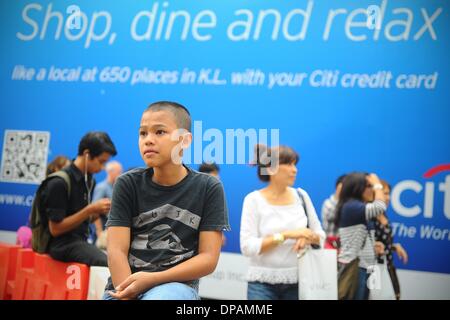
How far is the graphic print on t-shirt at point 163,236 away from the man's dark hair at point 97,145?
1.51 m

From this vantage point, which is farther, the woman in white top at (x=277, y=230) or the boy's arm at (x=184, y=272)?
the woman in white top at (x=277, y=230)

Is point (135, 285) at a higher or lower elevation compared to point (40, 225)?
lower

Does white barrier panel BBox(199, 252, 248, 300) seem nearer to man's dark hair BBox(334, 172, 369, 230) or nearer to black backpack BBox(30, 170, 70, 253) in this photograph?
man's dark hair BBox(334, 172, 369, 230)

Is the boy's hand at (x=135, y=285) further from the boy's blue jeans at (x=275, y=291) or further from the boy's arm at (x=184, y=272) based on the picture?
the boy's blue jeans at (x=275, y=291)

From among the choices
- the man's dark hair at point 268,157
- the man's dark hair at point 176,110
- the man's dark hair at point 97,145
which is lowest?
the man's dark hair at point 176,110

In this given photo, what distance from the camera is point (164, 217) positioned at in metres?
1.93

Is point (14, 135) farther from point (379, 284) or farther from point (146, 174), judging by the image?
Answer: point (379, 284)

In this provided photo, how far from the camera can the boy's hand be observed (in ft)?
6.01

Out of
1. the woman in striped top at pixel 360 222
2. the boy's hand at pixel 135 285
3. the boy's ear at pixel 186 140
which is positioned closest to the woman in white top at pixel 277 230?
the woman in striped top at pixel 360 222

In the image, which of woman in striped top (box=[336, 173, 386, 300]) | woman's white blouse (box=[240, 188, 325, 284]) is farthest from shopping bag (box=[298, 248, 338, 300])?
woman in striped top (box=[336, 173, 386, 300])

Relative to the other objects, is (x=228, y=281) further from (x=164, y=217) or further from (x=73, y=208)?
(x=164, y=217)

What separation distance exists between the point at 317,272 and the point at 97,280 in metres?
1.16

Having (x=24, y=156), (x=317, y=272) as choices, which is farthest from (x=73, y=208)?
(x=317, y=272)

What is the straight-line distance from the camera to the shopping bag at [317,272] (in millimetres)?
3070
